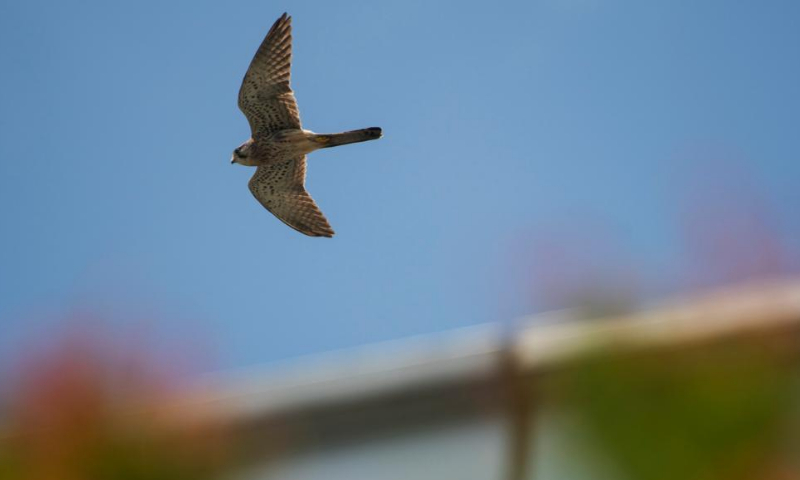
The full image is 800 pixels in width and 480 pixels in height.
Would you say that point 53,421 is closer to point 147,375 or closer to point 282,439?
point 147,375

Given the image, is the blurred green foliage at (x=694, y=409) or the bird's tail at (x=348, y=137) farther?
the bird's tail at (x=348, y=137)

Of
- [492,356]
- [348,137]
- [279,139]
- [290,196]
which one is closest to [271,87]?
[279,139]

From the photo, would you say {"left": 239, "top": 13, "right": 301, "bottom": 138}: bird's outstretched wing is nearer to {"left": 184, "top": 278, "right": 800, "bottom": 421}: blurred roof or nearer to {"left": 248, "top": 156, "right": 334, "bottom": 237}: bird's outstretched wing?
{"left": 248, "top": 156, "right": 334, "bottom": 237}: bird's outstretched wing

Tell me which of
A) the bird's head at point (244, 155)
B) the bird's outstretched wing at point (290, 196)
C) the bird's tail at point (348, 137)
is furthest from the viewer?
the bird's outstretched wing at point (290, 196)

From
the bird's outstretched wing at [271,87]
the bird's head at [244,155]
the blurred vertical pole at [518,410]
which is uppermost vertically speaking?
the bird's outstretched wing at [271,87]

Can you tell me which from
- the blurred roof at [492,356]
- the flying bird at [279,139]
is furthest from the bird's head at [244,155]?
the blurred roof at [492,356]

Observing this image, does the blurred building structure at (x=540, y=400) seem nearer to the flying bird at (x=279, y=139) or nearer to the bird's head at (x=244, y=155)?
the flying bird at (x=279, y=139)

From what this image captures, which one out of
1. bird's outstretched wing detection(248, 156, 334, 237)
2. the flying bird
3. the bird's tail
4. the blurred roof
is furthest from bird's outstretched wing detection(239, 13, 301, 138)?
the blurred roof

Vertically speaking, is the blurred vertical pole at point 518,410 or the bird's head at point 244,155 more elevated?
the bird's head at point 244,155
